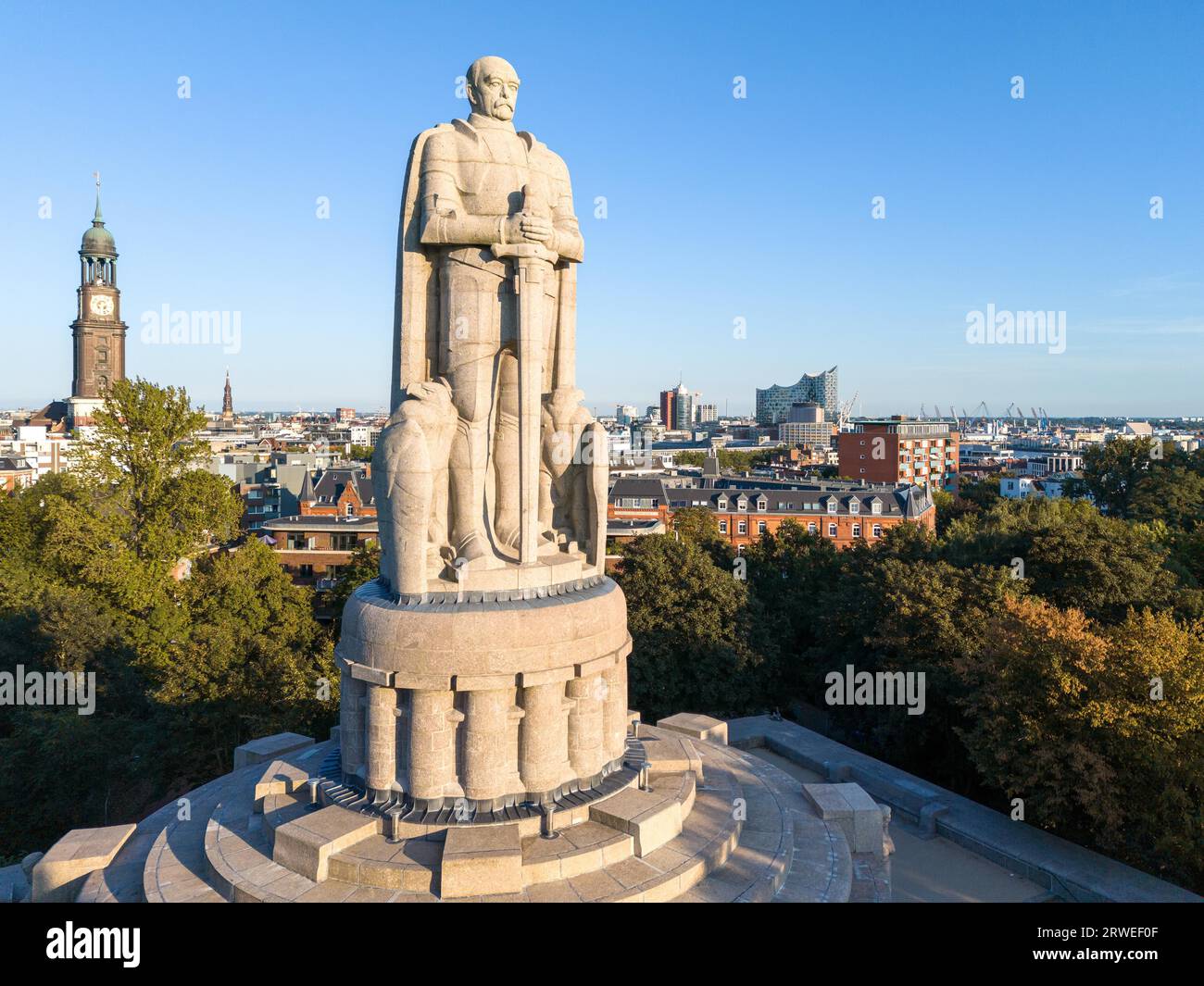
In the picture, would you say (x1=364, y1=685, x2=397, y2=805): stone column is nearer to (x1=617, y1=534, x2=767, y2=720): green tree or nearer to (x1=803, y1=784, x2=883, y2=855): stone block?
(x1=803, y1=784, x2=883, y2=855): stone block

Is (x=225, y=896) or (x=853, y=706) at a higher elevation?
(x=225, y=896)

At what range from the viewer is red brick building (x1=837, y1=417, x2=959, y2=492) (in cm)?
10144

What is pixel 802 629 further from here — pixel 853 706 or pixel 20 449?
pixel 20 449

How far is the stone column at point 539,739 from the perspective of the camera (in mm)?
12664

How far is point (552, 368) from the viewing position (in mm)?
15125

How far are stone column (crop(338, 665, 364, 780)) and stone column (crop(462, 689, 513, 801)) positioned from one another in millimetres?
1991

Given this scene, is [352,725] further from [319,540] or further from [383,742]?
[319,540]

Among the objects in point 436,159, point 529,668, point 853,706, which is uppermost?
point 436,159

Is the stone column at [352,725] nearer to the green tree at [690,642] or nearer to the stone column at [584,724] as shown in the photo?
the stone column at [584,724]

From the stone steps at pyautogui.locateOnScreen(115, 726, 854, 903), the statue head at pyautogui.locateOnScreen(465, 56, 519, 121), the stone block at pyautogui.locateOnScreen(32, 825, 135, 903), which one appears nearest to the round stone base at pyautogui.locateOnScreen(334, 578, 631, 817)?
the stone steps at pyautogui.locateOnScreen(115, 726, 854, 903)
